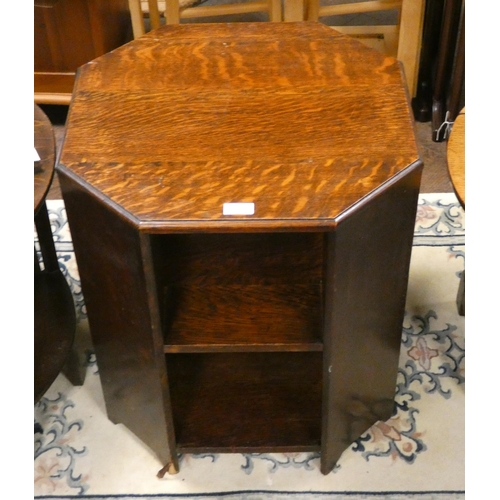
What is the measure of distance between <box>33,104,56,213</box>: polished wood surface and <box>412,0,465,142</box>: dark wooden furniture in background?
122 cm

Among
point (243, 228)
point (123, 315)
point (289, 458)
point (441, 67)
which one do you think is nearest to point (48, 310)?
point (123, 315)

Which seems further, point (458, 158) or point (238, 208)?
point (458, 158)

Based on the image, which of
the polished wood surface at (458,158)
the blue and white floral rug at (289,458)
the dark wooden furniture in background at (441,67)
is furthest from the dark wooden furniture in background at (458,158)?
the dark wooden furniture in background at (441,67)

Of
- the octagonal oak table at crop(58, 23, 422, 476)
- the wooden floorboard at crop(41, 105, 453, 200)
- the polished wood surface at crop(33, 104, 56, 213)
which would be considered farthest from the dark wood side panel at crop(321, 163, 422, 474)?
the wooden floorboard at crop(41, 105, 453, 200)

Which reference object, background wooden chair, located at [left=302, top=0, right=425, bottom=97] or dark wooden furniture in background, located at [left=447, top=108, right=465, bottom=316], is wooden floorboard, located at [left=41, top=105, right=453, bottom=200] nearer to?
background wooden chair, located at [left=302, top=0, right=425, bottom=97]

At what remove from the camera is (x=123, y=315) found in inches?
45.6

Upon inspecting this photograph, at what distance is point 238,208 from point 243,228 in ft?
0.11

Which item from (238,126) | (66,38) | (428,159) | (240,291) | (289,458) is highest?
(238,126)

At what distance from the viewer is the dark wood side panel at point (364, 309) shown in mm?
1020

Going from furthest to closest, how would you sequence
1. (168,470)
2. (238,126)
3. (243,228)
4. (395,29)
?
(395,29) < (168,470) < (238,126) < (243,228)

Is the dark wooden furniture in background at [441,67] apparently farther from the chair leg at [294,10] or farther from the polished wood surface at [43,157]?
the polished wood surface at [43,157]

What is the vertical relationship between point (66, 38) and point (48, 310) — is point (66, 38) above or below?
above

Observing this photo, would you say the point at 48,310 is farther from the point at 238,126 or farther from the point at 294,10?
the point at 294,10

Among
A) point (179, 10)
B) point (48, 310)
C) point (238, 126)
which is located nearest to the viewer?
point (238, 126)
